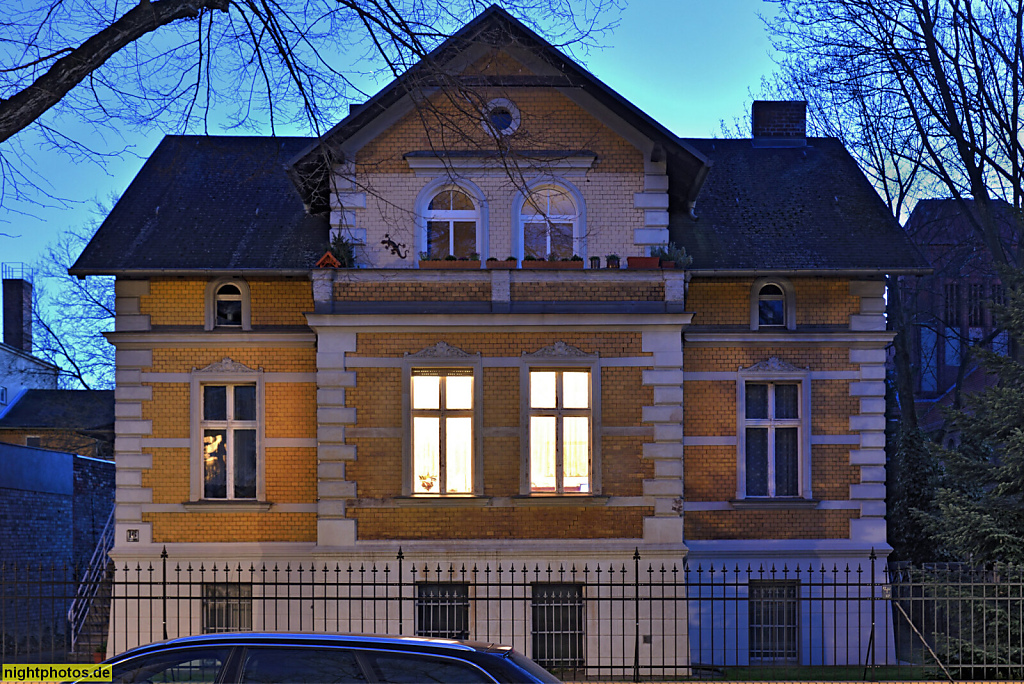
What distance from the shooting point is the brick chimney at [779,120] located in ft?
71.2

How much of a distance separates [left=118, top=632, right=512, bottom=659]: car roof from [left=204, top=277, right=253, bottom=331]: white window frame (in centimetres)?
1118

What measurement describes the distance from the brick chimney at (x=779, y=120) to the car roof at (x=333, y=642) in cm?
1681

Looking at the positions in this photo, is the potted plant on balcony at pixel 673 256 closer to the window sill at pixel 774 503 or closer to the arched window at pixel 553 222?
the arched window at pixel 553 222

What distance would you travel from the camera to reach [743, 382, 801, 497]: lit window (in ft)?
59.7

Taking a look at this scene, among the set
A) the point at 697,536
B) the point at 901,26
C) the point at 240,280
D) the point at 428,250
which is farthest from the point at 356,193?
the point at 901,26

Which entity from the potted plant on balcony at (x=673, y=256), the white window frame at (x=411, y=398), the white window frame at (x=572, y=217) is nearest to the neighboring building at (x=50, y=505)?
the white window frame at (x=411, y=398)

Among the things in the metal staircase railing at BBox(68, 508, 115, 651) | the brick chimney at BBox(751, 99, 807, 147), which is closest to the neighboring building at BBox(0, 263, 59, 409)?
the metal staircase railing at BBox(68, 508, 115, 651)

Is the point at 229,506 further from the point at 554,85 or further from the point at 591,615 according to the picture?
the point at 554,85

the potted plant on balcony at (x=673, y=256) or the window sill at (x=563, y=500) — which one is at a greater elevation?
the potted plant on balcony at (x=673, y=256)

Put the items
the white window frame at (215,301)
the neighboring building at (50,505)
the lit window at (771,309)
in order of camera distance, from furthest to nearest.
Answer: the neighboring building at (50,505), the lit window at (771,309), the white window frame at (215,301)

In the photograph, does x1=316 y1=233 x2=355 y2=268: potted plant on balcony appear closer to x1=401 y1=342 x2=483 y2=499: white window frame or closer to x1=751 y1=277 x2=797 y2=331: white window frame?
x1=401 y1=342 x2=483 y2=499: white window frame

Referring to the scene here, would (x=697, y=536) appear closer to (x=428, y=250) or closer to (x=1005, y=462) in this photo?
(x=1005, y=462)

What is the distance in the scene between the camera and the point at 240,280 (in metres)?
18.0

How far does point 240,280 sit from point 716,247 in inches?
334
